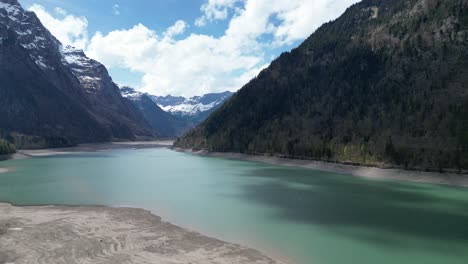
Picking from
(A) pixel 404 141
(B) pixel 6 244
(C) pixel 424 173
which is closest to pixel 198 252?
(B) pixel 6 244

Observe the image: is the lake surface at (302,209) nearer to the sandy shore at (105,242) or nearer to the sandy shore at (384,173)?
the sandy shore at (105,242)

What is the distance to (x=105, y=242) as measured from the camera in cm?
3566

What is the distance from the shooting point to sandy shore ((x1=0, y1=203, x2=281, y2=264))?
31422 millimetres

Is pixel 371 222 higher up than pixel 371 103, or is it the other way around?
pixel 371 103

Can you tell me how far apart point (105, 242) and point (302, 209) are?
93.0 ft

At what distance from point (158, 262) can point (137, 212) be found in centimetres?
2127

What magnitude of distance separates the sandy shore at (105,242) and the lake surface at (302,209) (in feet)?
10.7

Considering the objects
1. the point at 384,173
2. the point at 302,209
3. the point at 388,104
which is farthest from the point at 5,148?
the point at 388,104

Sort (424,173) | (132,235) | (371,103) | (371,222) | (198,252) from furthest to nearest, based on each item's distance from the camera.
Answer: (371,103), (424,173), (371,222), (132,235), (198,252)

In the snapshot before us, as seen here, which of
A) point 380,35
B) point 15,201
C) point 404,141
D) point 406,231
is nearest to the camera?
point 406,231

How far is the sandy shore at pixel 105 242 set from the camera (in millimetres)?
31422

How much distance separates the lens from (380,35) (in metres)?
178

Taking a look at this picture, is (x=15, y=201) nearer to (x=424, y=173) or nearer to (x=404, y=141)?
(x=424, y=173)

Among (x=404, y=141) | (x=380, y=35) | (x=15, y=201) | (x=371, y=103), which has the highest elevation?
(x=380, y=35)
